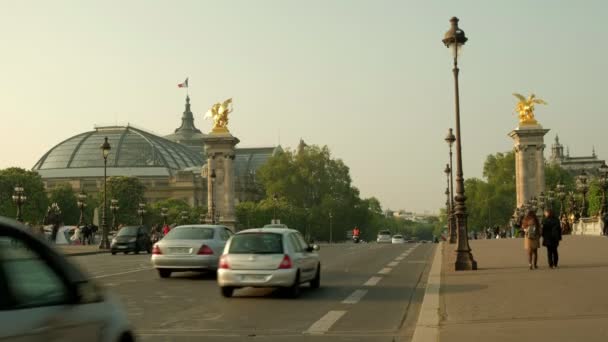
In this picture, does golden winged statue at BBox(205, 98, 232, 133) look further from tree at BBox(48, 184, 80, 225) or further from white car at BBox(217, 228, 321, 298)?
white car at BBox(217, 228, 321, 298)

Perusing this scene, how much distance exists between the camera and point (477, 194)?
5945 inches

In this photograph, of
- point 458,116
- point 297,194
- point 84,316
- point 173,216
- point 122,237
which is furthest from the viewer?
point 297,194

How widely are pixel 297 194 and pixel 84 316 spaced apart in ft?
436

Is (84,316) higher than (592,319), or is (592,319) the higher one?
(84,316)

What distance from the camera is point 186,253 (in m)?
23.0

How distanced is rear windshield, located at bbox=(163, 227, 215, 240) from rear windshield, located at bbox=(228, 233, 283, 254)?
6.07 m

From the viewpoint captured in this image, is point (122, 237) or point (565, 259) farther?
point (122, 237)

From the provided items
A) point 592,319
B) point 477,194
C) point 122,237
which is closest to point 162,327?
point 592,319

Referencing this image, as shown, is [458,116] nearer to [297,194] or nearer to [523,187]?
[523,187]

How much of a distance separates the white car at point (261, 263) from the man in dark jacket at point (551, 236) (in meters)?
8.48

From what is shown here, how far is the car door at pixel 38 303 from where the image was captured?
463cm

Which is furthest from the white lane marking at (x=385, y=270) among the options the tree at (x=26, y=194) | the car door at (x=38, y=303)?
the tree at (x=26, y=194)

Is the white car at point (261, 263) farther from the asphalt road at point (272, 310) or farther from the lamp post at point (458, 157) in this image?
the lamp post at point (458, 157)

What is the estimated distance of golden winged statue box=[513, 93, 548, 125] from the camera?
331 ft
